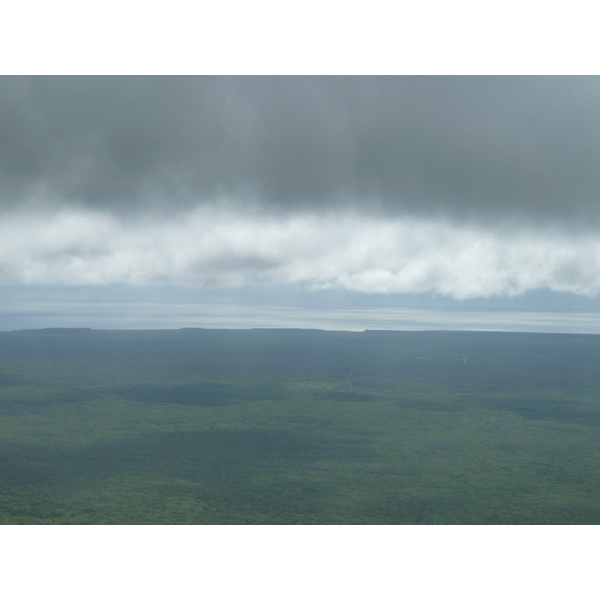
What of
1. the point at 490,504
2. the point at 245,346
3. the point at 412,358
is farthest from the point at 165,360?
the point at 490,504

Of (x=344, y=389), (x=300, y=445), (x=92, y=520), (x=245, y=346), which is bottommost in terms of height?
(x=92, y=520)

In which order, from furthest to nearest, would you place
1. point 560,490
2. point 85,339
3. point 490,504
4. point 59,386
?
point 85,339, point 59,386, point 560,490, point 490,504

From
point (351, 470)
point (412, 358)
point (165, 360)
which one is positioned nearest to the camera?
point (351, 470)

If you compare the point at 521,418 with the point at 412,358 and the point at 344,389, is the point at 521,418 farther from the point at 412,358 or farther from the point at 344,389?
the point at 412,358

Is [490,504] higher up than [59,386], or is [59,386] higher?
[59,386]

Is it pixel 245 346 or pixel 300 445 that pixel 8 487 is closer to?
pixel 300 445

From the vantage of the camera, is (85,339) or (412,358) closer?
(412,358)
